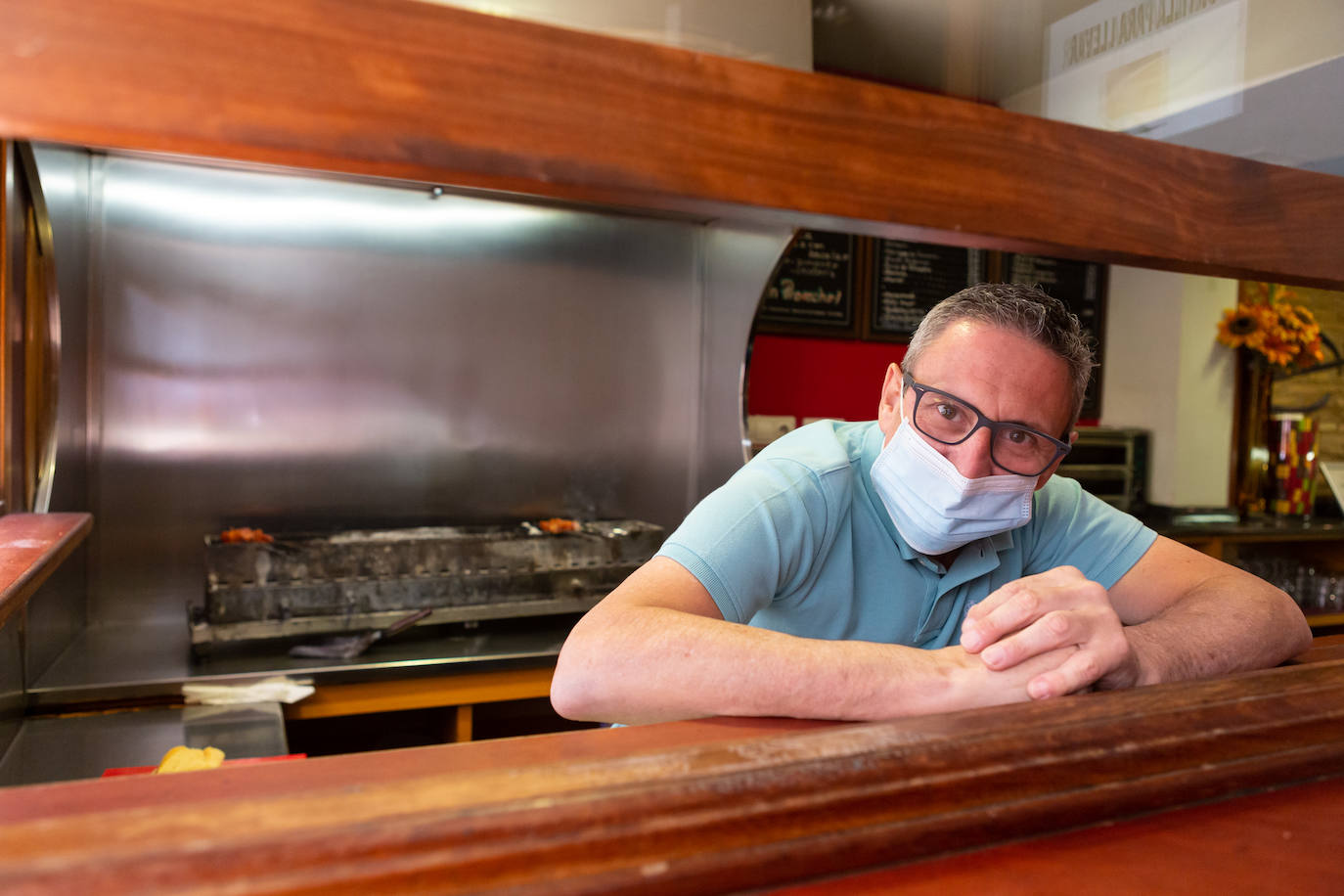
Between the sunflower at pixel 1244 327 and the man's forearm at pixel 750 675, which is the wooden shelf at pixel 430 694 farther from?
the sunflower at pixel 1244 327

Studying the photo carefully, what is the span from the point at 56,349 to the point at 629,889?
245 centimetres

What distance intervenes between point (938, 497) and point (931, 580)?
0.20 metres

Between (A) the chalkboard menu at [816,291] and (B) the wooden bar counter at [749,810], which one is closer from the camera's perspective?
(B) the wooden bar counter at [749,810]

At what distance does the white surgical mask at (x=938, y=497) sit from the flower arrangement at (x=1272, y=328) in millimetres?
3980

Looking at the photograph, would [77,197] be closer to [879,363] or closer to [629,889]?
[629,889]

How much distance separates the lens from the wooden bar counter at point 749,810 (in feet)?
1.35

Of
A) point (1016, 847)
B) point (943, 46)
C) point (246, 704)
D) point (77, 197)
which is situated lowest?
point (246, 704)

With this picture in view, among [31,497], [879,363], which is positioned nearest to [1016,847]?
[31,497]

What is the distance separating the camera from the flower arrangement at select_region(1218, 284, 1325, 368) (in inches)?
171

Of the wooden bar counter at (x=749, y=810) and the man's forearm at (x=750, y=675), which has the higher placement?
the wooden bar counter at (x=749, y=810)

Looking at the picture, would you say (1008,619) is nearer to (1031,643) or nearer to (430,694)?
(1031,643)

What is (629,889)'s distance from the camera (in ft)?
1.47

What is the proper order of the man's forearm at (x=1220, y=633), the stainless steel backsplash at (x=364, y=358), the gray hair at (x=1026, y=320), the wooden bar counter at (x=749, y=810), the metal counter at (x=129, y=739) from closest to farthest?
the wooden bar counter at (x=749, y=810)
the man's forearm at (x=1220, y=633)
the gray hair at (x=1026, y=320)
the metal counter at (x=129, y=739)
the stainless steel backsplash at (x=364, y=358)

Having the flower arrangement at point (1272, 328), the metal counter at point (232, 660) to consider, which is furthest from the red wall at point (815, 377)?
the flower arrangement at point (1272, 328)
